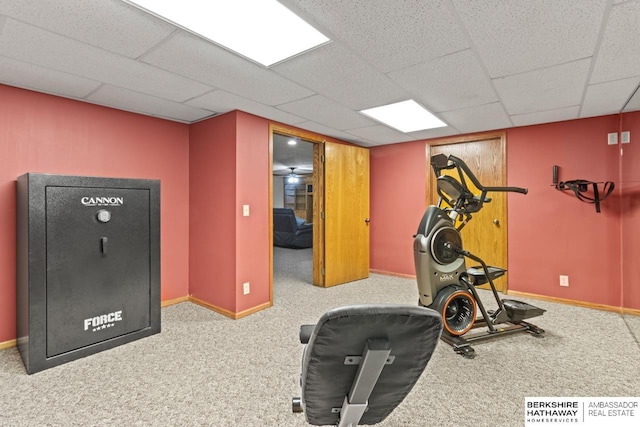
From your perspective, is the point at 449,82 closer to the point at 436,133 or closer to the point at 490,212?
the point at 436,133

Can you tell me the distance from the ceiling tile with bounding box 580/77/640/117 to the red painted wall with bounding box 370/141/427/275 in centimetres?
195

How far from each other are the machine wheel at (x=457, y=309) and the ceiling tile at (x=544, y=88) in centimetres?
173

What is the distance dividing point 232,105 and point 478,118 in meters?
2.72

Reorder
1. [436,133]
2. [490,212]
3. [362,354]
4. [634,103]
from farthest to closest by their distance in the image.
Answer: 1. [436,133]
2. [490,212]
3. [634,103]
4. [362,354]

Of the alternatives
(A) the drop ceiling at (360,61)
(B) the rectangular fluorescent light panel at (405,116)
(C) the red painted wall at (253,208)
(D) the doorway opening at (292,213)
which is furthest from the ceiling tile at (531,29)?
(D) the doorway opening at (292,213)

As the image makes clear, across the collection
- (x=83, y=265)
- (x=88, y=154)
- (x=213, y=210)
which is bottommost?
(x=83, y=265)

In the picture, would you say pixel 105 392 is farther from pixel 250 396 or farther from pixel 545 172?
pixel 545 172

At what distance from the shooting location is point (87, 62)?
2107mm

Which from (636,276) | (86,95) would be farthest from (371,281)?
(86,95)

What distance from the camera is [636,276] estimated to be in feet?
10.1

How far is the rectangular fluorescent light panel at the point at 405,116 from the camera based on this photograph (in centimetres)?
313

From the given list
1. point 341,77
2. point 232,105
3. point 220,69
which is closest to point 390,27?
point 341,77

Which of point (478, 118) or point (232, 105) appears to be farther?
point (478, 118)

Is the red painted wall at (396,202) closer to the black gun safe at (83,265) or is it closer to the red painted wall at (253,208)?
the red painted wall at (253,208)
